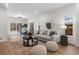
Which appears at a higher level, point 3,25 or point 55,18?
point 55,18

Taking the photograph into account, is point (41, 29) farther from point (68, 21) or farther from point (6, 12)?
point (6, 12)

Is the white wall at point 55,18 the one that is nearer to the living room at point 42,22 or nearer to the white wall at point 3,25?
the living room at point 42,22

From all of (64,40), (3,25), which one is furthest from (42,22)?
(3,25)

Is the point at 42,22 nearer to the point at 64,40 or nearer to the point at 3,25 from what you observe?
the point at 64,40

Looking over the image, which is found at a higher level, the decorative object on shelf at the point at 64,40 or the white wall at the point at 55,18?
the white wall at the point at 55,18

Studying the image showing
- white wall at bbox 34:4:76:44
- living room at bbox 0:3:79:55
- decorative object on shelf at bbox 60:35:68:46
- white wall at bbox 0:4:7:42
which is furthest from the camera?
white wall at bbox 0:4:7:42

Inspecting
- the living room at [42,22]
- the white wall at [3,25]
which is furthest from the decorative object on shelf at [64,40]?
the white wall at [3,25]

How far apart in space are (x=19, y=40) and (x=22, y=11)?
151cm

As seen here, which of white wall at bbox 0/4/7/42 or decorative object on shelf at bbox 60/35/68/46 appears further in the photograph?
white wall at bbox 0/4/7/42

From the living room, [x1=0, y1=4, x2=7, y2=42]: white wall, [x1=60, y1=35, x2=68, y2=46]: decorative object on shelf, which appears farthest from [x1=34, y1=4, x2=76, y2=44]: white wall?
[x1=0, y1=4, x2=7, y2=42]: white wall

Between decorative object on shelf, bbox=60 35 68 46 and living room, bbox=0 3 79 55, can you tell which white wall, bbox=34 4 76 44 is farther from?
decorative object on shelf, bbox=60 35 68 46

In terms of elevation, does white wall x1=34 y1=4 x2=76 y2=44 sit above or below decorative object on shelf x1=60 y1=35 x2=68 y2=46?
above

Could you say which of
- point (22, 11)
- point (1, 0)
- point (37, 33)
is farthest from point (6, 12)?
point (1, 0)

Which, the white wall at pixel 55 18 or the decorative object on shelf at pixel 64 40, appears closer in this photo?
the decorative object on shelf at pixel 64 40
